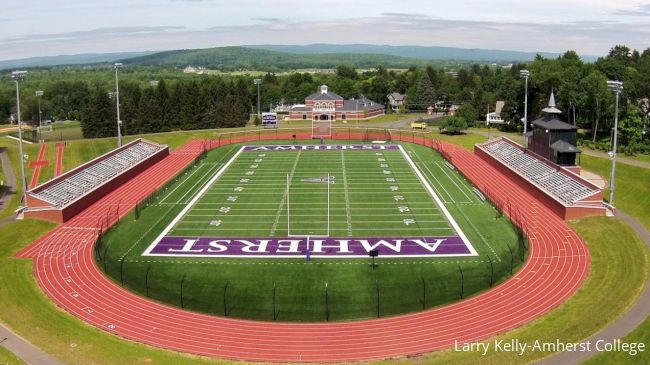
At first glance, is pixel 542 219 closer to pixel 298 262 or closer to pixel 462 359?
pixel 298 262

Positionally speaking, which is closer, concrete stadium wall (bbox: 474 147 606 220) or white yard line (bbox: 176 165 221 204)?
concrete stadium wall (bbox: 474 147 606 220)

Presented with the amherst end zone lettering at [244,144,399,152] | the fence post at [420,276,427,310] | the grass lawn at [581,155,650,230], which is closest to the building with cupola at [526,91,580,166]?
the grass lawn at [581,155,650,230]

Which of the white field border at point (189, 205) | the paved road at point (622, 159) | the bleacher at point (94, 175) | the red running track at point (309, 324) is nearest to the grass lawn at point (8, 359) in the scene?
the red running track at point (309, 324)

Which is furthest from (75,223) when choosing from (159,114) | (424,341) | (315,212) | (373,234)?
(159,114)

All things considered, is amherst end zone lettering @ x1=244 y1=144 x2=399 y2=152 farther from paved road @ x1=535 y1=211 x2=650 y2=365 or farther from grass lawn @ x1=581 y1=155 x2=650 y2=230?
paved road @ x1=535 y1=211 x2=650 y2=365

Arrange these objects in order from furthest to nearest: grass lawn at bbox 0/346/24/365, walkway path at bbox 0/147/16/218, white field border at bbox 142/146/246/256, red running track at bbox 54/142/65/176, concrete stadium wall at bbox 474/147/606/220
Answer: red running track at bbox 54/142/65/176
walkway path at bbox 0/147/16/218
concrete stadium wall at bbox 474/147/606/220
white field border at bbox 142/146/246/256
grass lawn at bbox 0/346/24/365

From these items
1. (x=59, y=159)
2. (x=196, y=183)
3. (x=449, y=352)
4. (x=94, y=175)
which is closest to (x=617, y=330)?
(x=449, y=352)
